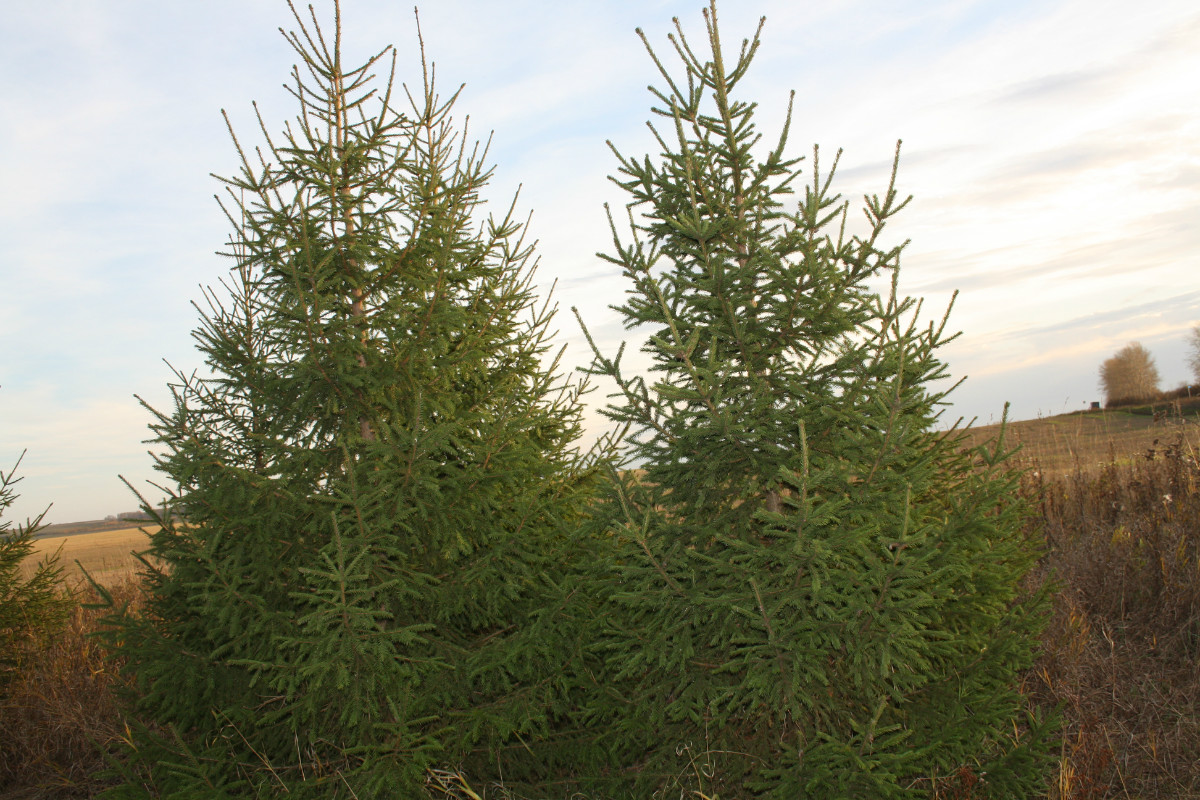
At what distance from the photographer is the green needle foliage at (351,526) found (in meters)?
4.53

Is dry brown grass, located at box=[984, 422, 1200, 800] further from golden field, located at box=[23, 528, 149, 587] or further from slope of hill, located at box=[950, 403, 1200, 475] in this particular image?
golden field, located at box=[23, 528, 149, 587]

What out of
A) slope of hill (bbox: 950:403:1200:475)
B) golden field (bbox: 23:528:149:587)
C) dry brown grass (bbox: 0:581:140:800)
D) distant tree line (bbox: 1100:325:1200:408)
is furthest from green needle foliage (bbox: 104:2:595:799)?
distant tree line (bbox: 1100:325:1200:408)

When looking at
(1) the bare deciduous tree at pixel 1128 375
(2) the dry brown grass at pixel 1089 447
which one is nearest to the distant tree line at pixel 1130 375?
(1) the bare deciduous tree at pixel 1128 375

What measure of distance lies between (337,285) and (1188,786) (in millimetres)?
6966

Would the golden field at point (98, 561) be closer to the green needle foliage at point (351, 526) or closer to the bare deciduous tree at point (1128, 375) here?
the green needle foliage at point (351, 526)

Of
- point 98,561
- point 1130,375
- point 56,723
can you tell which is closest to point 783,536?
point 56,723

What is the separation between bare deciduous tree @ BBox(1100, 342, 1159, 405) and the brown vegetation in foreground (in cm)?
5167

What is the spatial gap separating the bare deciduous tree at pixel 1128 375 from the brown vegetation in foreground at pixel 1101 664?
170ft

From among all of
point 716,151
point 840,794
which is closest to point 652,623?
point 840,794

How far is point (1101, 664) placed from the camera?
6.02 meters

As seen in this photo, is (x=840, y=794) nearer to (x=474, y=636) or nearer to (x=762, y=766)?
(x=762, y=766)

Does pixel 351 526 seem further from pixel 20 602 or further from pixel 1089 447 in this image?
pixel 1089 447

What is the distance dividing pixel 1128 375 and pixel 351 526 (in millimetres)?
65987

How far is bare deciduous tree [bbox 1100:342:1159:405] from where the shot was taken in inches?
2031
